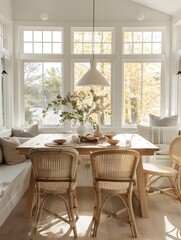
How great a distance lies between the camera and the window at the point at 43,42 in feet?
18.9

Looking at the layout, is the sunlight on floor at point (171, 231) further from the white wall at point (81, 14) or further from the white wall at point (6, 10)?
the white wall at point (6, 10)

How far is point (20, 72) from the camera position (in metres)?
5.75

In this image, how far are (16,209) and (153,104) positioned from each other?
358 centimetres

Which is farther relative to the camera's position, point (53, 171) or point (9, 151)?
point (9, 151)

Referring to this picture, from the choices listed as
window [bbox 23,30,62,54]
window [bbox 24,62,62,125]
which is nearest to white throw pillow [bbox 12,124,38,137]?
window [bbox 24,62,62,125]

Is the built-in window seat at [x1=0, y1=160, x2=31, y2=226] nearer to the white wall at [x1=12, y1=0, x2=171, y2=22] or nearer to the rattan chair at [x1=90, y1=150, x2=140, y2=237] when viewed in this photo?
the rattan chair at [x1=90, y1=150, x2=140, y2=237]

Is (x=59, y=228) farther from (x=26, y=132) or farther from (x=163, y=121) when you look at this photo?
(x=163, y=121)

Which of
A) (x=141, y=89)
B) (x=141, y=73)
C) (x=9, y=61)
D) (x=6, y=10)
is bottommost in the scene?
(x=141, y=89)

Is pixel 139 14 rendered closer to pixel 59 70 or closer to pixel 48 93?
pixel 59 70

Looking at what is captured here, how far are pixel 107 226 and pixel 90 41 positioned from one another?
3936 mm

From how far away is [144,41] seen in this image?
5777mm

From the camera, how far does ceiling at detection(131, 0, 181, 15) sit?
5016mm

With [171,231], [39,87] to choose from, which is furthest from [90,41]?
[171,231]

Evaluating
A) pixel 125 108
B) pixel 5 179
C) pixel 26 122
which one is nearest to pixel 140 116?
pixel 125 108
